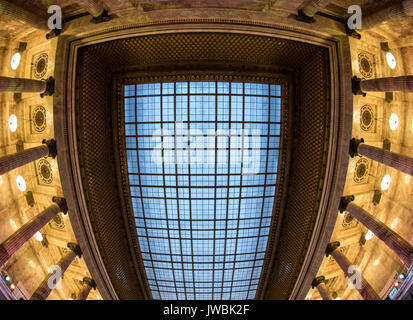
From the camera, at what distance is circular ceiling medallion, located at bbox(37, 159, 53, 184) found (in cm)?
1536

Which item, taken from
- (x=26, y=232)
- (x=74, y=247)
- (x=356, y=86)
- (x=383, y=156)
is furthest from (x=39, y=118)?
(x=383, y=156)

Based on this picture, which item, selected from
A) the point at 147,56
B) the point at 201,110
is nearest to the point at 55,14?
the point at 147,56

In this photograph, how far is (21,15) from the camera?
Answer: 37.1 ft

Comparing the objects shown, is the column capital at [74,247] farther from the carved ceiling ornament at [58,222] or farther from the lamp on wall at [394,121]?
the lamp on wall at [394,121]

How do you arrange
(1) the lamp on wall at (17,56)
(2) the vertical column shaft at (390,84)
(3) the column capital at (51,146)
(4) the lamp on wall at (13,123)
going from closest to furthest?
(2) the vertical column shaft at (390,84), (1) the lamp on wall at (17,56), (3) the column capital at (51,146), (4) the lamp on wall at (13,123)

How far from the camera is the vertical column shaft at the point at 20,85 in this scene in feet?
37.7

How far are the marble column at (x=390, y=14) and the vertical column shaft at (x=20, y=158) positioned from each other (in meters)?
20.1

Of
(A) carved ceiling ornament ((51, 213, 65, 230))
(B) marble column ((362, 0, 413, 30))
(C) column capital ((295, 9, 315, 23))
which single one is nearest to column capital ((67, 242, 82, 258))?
(A) carved ceiling ornament ((51, 213, 65, 230))

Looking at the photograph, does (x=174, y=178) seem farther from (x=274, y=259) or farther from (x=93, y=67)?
(x=274, y=259)

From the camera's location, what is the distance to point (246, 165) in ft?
58.7

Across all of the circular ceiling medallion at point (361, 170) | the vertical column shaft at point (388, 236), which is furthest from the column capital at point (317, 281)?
the circular ceiling medallion at point (361, 170)

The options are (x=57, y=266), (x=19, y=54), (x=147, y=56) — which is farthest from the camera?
(x=57, y=266)

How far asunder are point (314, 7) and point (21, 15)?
15.0 m

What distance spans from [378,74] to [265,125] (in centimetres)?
775
